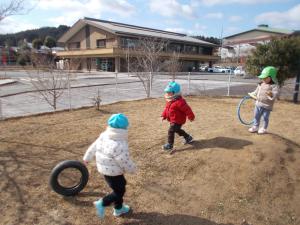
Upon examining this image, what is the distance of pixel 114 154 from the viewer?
3.06m

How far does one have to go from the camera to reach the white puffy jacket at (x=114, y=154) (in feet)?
10.0

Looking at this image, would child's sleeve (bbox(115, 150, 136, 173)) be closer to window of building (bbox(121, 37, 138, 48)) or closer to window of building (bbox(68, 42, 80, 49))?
window of building (bbox(121, 37, 138, 48))

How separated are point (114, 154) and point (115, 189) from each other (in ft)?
1.49

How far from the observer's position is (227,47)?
2687 inches

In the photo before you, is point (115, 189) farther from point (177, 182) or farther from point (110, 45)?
point (110, 45)

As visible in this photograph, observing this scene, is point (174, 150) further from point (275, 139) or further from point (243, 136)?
point (275, 139)

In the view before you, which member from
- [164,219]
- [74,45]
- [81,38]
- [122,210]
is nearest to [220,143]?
[164,219]

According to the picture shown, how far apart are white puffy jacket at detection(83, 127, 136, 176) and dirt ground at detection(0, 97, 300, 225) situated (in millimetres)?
639

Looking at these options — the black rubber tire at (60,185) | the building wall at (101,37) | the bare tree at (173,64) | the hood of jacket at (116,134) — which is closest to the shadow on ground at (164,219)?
the black rubber tire at (60,185)

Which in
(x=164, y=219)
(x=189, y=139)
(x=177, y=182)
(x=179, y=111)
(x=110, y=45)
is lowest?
(x=164, y=219)

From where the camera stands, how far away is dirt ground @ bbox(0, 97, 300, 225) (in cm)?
337

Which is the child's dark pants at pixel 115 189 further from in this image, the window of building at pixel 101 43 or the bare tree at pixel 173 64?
the window of building at pixel 101 43

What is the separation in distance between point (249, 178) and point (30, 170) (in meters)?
3.27

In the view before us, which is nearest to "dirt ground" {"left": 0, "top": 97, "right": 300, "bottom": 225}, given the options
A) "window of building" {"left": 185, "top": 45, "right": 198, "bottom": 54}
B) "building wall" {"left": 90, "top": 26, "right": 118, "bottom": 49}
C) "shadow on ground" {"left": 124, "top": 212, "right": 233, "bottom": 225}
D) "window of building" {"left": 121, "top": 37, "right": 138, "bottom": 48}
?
"shadow on ground" {"left": 124, "top": 212, "right": 233, "bottom": 225}
